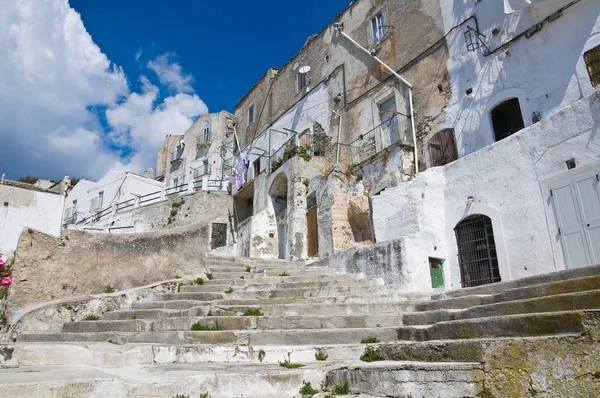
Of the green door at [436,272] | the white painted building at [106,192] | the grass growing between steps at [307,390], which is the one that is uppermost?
the white painted building at [106,192]

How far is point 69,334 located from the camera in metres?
7.29

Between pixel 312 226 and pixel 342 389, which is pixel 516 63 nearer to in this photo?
pixel 312 226

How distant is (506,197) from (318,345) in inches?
258

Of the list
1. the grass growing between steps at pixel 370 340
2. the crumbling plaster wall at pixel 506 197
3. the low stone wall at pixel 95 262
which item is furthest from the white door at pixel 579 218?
the low stone wall at pixel 95 262

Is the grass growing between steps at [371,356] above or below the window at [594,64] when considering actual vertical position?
below

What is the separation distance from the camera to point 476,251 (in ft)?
35.0

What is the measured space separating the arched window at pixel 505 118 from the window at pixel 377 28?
6.81 m

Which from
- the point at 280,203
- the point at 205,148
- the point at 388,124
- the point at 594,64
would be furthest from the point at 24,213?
the point at 594,64

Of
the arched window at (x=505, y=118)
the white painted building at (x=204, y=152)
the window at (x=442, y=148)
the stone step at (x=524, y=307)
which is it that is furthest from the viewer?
the white painted building at (x=204, y=152)

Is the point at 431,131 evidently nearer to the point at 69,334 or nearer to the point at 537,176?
the point at 537,176

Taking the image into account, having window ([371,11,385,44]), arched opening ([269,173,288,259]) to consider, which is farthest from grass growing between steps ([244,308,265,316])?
window ([371,11,385,44])

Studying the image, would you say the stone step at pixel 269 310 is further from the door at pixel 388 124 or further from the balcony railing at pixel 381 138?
the door at pixel 388 124

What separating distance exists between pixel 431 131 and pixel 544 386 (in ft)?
42.7

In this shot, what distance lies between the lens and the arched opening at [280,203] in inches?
788
